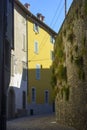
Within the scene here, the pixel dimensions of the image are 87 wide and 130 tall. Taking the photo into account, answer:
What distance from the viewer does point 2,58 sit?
13.1 meters

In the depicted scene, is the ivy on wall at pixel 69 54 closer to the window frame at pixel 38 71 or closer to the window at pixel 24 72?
the window at pixel 24 72

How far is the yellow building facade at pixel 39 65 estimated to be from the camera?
1999 inches

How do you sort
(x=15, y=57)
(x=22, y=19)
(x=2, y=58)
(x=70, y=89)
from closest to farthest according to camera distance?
(x=2, y=58) → (x=70, y=89) → (x=15, y=57) → (x=22, y=19)

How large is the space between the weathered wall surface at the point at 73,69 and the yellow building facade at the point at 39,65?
21.7m

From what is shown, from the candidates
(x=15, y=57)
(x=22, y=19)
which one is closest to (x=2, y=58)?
(x=15, y=57)

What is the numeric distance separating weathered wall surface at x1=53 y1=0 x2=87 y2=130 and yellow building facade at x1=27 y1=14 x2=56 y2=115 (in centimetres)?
2175

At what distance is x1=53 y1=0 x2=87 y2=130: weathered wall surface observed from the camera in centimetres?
1995

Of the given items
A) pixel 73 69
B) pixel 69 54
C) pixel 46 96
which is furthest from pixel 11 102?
pixel 73 69

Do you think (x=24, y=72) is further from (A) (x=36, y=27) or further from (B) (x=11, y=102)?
(A) (x=36, y=27)

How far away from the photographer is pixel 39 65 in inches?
2121

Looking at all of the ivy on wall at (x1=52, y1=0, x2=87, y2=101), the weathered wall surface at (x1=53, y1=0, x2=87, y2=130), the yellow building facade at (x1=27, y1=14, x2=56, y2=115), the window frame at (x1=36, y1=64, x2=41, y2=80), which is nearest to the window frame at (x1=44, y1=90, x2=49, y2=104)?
the yellow building facade at (x1=27, y1=14, x2=56, y2=115)

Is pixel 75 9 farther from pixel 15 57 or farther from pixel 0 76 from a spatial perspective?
pixel 15 57

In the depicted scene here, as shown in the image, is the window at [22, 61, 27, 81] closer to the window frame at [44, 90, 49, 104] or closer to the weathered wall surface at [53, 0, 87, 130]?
the window frame at [44, 90, 49, 104]

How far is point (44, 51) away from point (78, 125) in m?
34.6
